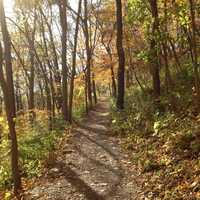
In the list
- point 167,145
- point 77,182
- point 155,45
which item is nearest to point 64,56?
point 155,45

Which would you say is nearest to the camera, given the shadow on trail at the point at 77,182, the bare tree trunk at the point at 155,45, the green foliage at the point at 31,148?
the shadow on trail at the point at 77,182

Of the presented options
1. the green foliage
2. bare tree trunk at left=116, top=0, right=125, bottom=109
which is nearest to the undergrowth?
the green foliage

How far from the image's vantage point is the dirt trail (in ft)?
29.5

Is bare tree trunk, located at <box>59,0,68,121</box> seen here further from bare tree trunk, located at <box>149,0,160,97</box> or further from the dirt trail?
the dirt trail

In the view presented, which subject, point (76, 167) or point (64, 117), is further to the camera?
point (64, 117)

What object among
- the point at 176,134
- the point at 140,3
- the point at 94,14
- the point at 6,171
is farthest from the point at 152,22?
the point at 94,14

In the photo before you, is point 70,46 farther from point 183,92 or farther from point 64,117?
point 183,92

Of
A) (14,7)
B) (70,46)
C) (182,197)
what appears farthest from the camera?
(70,46)

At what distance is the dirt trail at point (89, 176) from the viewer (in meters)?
8.99

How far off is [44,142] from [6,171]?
3.08 m

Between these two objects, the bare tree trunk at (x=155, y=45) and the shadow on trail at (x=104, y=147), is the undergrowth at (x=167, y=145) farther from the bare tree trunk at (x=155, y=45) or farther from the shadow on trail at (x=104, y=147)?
the bare tree trunk at (x=155, y=45)

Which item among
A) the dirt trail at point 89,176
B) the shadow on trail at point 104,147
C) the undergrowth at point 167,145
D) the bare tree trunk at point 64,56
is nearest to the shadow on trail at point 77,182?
the dirt trail at point 89,176

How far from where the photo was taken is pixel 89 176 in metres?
10.3

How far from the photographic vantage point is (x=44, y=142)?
48.6ft
